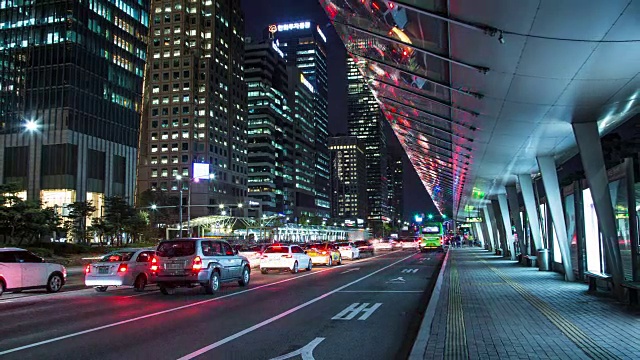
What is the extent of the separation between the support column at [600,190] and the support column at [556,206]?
527cm

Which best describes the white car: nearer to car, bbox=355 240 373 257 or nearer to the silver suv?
the silver suv

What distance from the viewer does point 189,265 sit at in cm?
1675

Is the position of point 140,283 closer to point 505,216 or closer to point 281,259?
point 281,259

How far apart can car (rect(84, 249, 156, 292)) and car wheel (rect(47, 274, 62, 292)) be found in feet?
3.50

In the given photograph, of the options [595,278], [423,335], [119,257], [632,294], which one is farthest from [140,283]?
[632,294]

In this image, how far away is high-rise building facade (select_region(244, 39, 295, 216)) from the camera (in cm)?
16025

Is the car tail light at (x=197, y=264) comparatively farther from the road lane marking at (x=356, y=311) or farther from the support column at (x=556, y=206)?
the support column at (x=556, y=206)

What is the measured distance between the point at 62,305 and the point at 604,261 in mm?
15368

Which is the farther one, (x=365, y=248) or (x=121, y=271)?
(x=365, y=248)

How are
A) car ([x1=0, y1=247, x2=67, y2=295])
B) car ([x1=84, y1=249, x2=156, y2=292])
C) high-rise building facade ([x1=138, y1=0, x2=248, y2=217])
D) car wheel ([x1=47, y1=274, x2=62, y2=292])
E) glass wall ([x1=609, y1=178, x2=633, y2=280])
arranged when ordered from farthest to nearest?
high-rise building facade ([x1=138, y1=0, x2=248, y2=217])
car wheel ([x1=47, y1=274, x2=62, y2=292])
car ([x1=84, y1=249, x2=156, y2=292])
car ([x1=0, y1=247, x2=67, y2=295])
glass wall ([x1=609, y1=178, x2=633, y2=280])

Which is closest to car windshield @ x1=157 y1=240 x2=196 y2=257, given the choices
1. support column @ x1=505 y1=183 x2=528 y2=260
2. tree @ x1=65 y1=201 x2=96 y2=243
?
support column @ x1=505 y1=183 x2=528 y2=260

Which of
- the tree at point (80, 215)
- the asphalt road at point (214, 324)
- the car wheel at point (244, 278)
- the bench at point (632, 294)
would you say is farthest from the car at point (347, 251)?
the bench at point (632, 294)

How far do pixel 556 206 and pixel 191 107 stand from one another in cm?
11842

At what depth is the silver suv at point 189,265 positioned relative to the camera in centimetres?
1673
